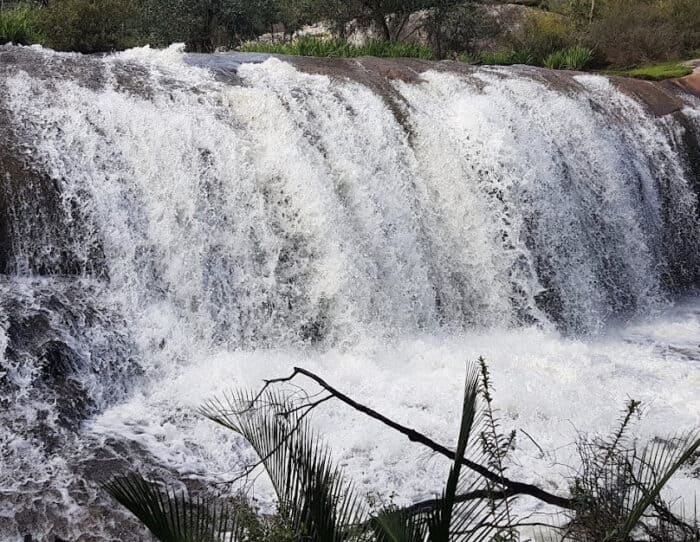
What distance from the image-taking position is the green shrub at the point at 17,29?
11.9 m

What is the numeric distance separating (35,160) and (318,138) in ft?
9.26

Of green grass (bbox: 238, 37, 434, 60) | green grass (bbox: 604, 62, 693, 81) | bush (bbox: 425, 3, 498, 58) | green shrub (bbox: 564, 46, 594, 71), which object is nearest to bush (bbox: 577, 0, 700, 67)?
green shrub (bbox: 564, 46, 594, 71)

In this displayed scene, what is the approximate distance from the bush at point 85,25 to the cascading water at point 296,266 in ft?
14.4

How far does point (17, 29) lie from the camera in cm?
1216

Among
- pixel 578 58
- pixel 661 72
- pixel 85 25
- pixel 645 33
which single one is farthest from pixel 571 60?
pixel 85 25

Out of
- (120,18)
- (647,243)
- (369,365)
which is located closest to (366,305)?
(369,365)

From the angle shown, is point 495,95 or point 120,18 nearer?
point 495,95

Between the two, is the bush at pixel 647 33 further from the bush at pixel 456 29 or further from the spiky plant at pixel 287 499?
the spiky plant at pixel 287 499

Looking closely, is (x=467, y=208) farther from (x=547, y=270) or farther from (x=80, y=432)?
(x=80, y=432)

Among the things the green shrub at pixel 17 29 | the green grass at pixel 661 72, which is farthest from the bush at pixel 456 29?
the green shrub at pixel 17 29

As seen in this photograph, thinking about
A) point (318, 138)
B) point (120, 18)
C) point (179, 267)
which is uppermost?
point (120, 18)

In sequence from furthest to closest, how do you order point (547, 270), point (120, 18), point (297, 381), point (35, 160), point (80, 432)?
point (120, 18) < point (547, 270) < point (35, 160) < point (297, 381) < point (80, 432)

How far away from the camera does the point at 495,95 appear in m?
10.0

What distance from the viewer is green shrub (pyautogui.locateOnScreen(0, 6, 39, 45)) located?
470 inches
